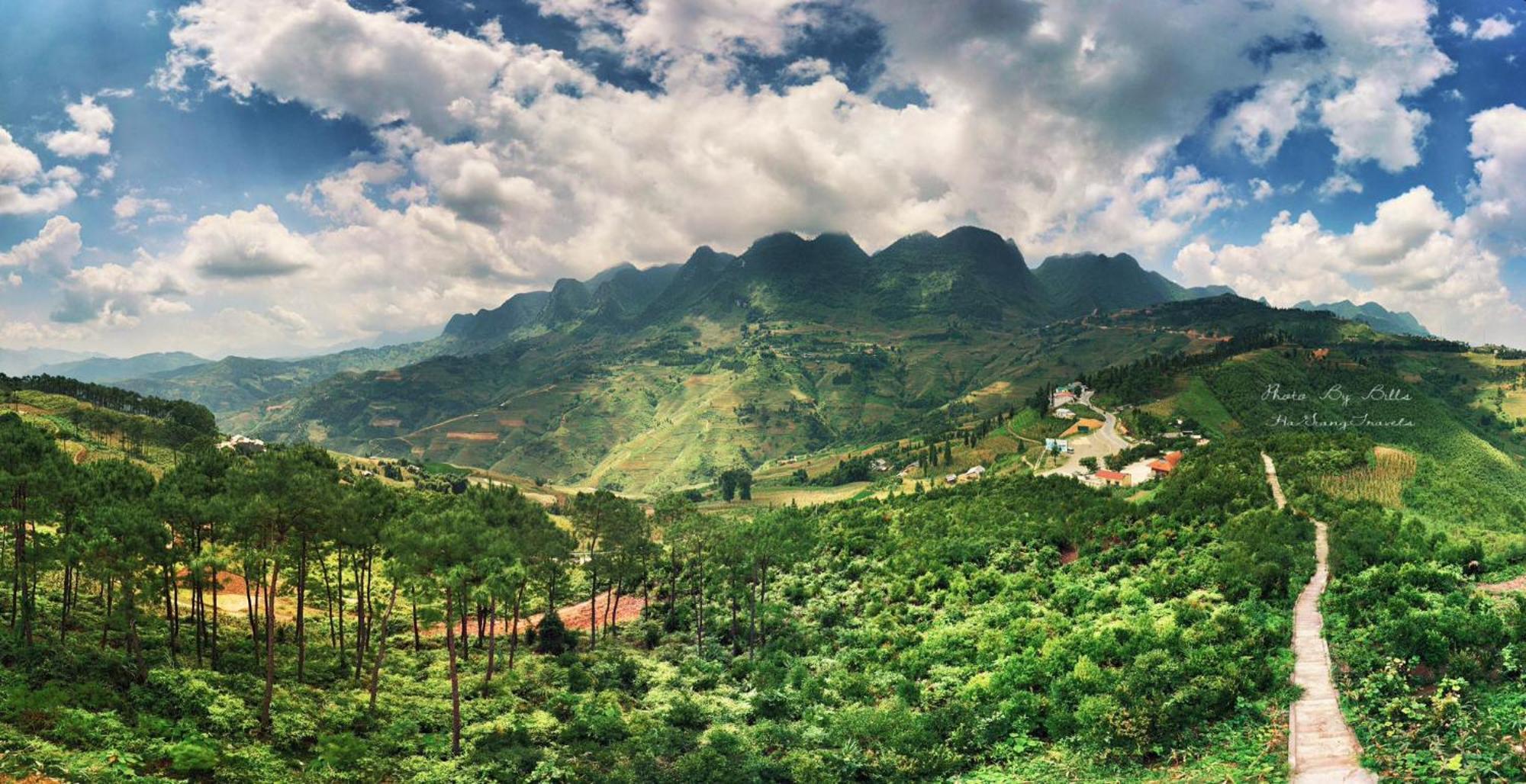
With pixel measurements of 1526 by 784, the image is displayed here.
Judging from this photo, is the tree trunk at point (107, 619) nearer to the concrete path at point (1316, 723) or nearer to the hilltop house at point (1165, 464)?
the concrete path at point (1316, 723)

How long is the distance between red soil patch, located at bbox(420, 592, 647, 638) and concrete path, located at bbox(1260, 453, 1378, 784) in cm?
5474

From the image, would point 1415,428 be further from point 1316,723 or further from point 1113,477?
point 1316,723

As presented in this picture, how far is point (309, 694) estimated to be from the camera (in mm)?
39062

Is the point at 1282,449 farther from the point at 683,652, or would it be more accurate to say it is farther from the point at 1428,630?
the point at 683,652

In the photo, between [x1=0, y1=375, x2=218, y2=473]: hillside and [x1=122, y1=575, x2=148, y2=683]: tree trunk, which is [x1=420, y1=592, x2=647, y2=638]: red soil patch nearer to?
[x1=122, y1=575, x2=148, y2=683]: tree trunk

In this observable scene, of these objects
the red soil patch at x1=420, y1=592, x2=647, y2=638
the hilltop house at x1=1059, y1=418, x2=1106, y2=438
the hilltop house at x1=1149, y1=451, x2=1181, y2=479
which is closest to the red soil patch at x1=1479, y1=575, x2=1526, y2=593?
the red soil patch at x1=420, y1=592, x2=647, y2=638

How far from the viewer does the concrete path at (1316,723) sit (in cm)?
1897

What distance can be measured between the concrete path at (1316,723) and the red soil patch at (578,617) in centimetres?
5474

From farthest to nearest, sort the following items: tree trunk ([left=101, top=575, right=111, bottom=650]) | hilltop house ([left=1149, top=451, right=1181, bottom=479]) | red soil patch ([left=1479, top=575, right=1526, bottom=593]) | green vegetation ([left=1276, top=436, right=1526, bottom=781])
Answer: hilltop house ([left=1149, top=451, right=1181, bottom=479]) → tree trunk ([left=101, top=575, right=111, bottom=650]) → red soil patch ([left=1479, top=575, right=1526, bottom=593]) → green vegetation ([left=1276, top=436, right=1526, bottom=781])

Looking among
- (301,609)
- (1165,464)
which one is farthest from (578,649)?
(1165,464)

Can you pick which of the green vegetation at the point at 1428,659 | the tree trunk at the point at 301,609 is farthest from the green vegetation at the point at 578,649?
the green vegetation at the point at 1428,659

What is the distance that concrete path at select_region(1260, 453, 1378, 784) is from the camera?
747 inches

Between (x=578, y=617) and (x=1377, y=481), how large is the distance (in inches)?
3182

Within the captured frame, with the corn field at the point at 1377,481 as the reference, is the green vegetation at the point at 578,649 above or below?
below
